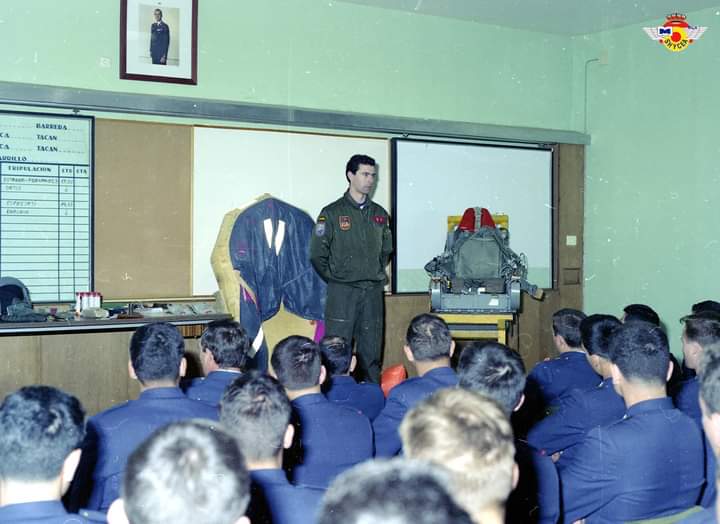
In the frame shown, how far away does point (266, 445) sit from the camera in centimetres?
186

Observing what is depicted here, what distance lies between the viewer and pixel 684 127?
6184 mm

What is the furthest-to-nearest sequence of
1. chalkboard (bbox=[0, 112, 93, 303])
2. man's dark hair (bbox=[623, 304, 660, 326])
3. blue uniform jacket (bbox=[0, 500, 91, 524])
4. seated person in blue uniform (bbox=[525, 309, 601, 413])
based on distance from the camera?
chalkboard (bbox=[0, 112, 93, 303]), man's dark hair (bbox=[623, 304, 660, 326]), seated person in blue uniform (bbox=[525, 309, 601, 413]), blue uniform jacket (bbox=[0, 500, 91, 524])

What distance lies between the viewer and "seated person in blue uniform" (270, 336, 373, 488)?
2529 millimetres

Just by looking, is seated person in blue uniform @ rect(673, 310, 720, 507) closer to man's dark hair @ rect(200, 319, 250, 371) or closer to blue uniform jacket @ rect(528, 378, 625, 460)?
blue uniform jacket @ rect(528, 378, 625, 460)

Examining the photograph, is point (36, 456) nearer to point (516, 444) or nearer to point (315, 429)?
point (315, 429)

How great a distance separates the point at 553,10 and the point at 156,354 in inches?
184

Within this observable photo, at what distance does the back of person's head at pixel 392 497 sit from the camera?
2.65ft

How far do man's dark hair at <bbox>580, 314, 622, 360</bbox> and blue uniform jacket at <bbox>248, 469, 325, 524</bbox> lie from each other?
192 centimetres

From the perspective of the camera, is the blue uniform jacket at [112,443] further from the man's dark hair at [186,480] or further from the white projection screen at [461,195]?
the white projection screen at [461,195]

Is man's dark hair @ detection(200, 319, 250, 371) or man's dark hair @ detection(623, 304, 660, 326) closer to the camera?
man's dark hair @ detection(200, 319, 250, 371)

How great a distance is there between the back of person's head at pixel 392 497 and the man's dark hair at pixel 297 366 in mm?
1829

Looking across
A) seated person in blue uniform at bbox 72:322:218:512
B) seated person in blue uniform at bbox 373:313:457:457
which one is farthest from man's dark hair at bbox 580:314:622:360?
seated person in blue uniform at bbox 72:322:218:512

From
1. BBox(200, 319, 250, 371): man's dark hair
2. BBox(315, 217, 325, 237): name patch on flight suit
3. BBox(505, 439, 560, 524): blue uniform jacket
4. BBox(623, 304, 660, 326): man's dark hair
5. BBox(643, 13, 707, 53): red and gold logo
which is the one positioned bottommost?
BBox(505, 439, 560, 524): blue uniform jacket

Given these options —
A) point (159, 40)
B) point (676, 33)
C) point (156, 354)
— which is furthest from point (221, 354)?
point (676, 33)
